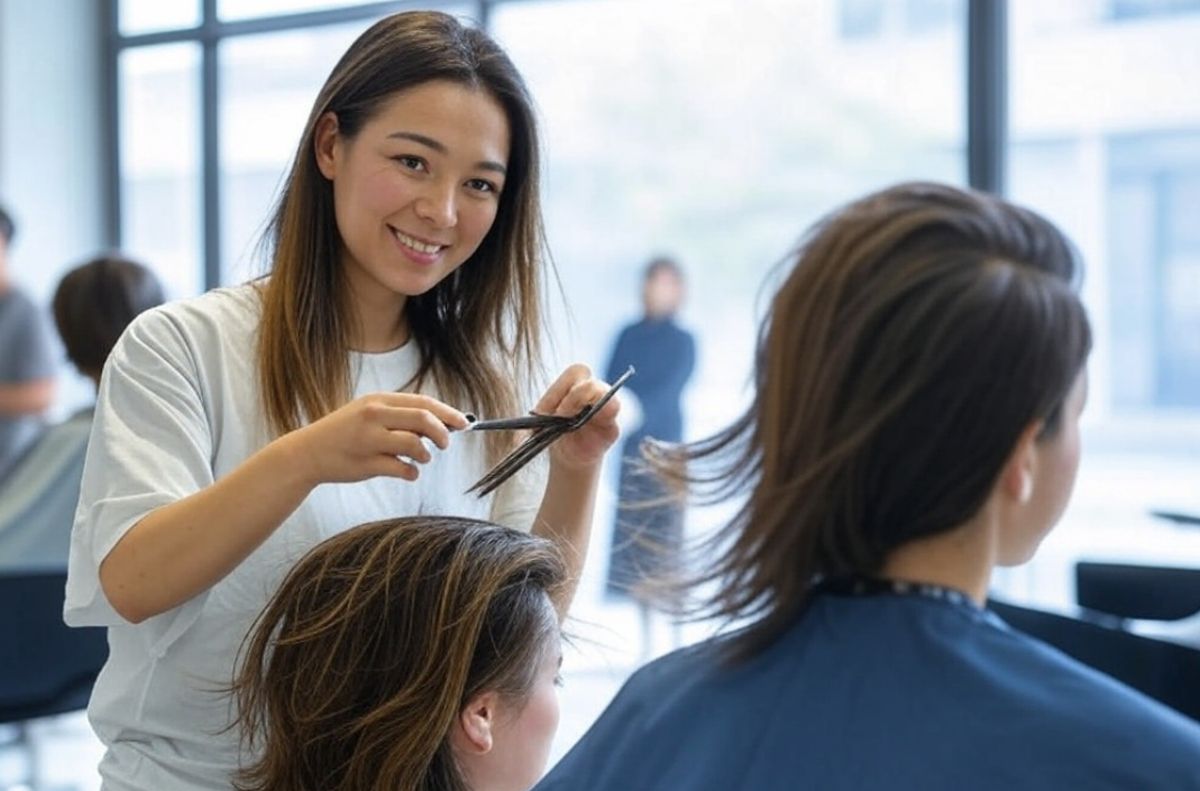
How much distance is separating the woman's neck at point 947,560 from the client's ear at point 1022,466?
28 mm

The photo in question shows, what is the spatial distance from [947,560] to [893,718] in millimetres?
100

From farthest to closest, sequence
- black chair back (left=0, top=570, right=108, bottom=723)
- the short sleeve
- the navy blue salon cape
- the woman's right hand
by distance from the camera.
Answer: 1. black chair back (left=0, top=570, right=108, bottom=723)
2. the short sleeve
3. the woman's right hand
4. the navy blue salon cape

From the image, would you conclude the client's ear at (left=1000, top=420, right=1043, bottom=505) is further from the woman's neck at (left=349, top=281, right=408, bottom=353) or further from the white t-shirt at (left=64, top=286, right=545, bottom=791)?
the woman's neck at (left=349, top=281, right=408, bottom=353)

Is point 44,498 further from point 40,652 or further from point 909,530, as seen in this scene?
point 909,530

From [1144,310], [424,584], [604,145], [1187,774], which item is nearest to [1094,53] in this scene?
[1144,310]

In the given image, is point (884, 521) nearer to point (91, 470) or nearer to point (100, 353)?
point (91, 470)

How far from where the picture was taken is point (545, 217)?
175 centimetres

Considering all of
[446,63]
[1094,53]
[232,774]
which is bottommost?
[232,774]

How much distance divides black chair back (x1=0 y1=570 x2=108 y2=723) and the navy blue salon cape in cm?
212

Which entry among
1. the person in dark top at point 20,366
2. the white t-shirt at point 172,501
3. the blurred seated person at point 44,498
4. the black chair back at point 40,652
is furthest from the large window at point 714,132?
the white t-shirt at point 172,501

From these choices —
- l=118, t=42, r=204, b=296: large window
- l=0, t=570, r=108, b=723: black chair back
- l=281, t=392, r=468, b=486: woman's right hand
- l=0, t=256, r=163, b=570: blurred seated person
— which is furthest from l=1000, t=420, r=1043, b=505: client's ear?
l=118, t=42, r=204, b=296: large window

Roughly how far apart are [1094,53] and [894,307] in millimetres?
4298

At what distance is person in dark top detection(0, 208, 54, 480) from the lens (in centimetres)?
470

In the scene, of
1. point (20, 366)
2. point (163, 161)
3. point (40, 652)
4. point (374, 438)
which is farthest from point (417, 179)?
point (163, 161)
